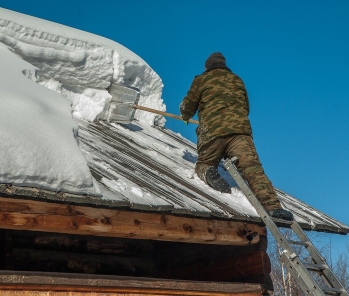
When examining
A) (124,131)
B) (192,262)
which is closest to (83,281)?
(192,262)

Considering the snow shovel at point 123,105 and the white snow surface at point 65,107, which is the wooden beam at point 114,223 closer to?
the white snow surface at point 65,107

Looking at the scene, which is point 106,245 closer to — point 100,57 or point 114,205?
point 114,205

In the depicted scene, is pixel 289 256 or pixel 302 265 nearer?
pixel 302 265

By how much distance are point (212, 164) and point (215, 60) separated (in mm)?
1167

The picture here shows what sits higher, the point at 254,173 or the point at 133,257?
the point at 254,173

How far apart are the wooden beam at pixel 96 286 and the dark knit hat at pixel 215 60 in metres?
2.46

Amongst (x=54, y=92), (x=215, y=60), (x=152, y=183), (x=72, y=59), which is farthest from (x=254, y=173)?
(x=72, y=59)

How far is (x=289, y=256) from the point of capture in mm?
4824

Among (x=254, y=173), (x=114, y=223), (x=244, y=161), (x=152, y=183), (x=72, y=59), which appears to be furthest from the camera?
(x=72, y=59)

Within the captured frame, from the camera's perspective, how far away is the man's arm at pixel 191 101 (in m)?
6.43

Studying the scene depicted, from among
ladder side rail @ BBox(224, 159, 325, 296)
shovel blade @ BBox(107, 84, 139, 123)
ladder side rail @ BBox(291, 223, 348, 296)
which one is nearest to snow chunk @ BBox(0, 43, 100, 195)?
ladder side rail @ BBox(224, 159, 325, 296)

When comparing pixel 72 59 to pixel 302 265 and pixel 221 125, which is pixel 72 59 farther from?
pixel 302 265

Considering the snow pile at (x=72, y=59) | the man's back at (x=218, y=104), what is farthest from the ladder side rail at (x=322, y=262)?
the snow pile at (x=72, y=59)

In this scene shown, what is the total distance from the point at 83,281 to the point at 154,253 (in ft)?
7.71
